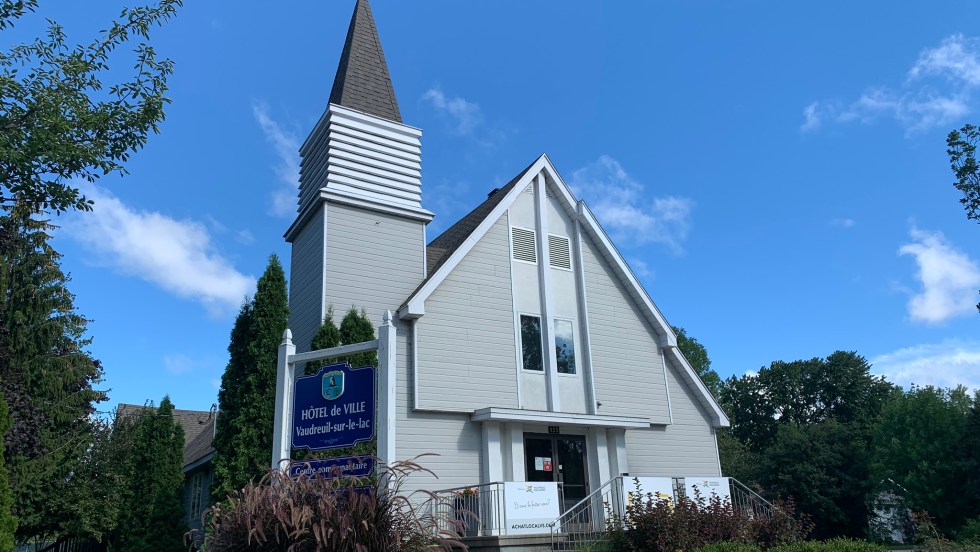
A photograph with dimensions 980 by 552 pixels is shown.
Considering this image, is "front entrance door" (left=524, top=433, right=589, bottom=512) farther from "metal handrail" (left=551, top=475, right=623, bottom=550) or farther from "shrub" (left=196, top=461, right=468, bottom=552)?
"shrub" (left=196, top=461, right=468, bottom=552)

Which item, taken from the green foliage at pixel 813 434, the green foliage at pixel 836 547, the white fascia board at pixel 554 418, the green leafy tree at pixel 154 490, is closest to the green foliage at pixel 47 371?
the green leafy tree at pixel 154 490

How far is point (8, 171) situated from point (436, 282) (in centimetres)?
796

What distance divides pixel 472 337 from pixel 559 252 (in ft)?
12.0

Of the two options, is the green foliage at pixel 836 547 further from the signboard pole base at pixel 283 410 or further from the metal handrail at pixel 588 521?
the signboard pole base at pixel 283 410

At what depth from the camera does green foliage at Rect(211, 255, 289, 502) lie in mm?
13125

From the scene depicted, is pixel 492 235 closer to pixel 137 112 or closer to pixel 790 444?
pixel 137 112

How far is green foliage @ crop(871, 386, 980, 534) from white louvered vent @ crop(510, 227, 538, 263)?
21.3m

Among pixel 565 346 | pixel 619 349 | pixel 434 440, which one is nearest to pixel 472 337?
pixel 434 440

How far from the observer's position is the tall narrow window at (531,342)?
16328 millimetres

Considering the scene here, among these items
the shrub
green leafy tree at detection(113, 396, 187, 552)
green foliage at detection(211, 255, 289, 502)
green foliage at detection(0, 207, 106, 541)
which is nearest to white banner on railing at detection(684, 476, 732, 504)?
green foliage at detection(211, 255, 289, 502)

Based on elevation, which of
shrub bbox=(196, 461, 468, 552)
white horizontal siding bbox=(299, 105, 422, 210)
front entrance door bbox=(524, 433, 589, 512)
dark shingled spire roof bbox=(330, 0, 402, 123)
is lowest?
shrub bbox=(196, 461, 468, 552)

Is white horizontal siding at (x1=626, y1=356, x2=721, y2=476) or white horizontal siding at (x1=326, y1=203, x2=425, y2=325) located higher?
white horizontal siding at (x1=326, y1=203, x2=425, y2=325)

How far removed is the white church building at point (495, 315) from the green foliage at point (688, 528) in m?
4.15

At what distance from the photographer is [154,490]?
74.3 feet
